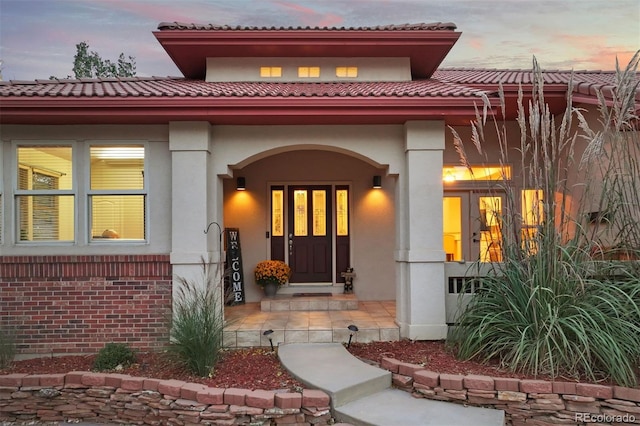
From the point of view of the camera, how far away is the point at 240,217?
8.73 m

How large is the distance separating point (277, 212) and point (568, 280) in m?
5.77

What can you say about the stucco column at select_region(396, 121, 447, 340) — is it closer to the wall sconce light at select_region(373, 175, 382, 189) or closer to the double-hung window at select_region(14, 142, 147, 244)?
the wall sconce light at select_region(373, 175, 382, 189)

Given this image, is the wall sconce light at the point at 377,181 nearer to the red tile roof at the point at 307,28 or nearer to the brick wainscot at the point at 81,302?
the red tile roof at the point at 307,28

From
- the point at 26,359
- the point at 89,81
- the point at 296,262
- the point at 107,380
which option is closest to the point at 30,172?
the point at 89,81

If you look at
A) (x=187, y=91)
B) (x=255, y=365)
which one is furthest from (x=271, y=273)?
(x=187, y=91)

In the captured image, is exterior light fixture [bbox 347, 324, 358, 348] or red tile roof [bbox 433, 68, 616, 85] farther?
red tile roof [bbox 433, 68, 616, 85]

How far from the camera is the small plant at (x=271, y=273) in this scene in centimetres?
816

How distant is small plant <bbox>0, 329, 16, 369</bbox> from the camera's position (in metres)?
5.23

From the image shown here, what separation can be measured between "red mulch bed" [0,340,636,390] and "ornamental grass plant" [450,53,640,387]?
0.31m

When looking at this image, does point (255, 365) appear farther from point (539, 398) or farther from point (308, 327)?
point (539, 398)

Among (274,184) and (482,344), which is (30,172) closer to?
(274,184)

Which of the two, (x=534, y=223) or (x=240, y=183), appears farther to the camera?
(x=240, y=183)

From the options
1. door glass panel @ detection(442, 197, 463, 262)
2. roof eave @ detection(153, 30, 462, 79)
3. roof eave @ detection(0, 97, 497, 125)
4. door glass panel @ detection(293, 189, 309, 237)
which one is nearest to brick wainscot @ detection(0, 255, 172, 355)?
roof eave @ detection(0, 97, 497, 125)

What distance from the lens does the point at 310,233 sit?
8.86 meters
